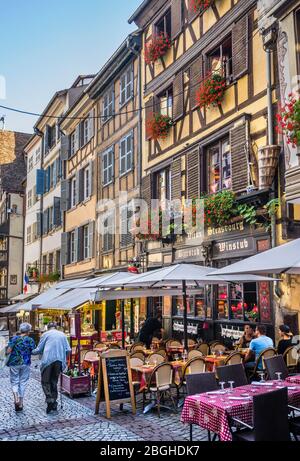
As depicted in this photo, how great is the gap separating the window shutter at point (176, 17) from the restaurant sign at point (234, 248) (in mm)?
7201

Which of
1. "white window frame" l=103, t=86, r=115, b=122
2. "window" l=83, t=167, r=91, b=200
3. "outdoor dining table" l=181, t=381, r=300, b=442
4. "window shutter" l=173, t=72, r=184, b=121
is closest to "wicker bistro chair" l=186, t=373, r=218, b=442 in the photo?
"outdoor dining table" l=181, t=381, r=300, b=442

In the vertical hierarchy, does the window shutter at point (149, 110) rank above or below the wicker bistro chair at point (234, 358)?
above

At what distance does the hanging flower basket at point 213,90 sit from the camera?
13.1 metres

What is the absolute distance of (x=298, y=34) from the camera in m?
9.70

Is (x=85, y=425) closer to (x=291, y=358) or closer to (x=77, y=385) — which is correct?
(x=77, y=385)

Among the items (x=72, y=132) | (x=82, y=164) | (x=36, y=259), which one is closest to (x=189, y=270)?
(x=82, y=164)

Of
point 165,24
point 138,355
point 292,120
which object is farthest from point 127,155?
point 292,120

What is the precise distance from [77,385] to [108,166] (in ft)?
41.4

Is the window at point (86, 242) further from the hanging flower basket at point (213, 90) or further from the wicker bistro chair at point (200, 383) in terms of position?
the wicker bistro chair at point (200, 383)

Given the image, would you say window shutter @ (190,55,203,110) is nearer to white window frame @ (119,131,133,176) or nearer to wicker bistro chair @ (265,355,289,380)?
white window frame @ (119,131,133,176)

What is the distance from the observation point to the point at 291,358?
8883 mm

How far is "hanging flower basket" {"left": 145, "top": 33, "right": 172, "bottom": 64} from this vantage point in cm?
1622

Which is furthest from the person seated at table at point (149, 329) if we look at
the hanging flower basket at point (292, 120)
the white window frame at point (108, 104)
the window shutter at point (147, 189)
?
the white window frame at point (108, 104)

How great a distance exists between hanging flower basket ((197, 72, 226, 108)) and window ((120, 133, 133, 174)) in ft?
19.1
